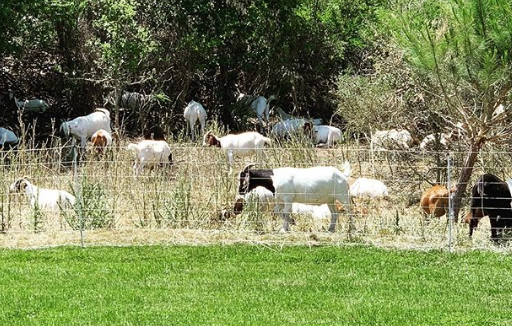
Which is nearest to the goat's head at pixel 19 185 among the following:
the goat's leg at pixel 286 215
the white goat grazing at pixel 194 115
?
Result: the goat's leg at pixel 286 215

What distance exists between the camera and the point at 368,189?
1288 centimetres

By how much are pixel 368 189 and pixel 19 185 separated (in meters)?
4.77

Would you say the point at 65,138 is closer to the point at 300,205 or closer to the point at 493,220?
the point at 300,205

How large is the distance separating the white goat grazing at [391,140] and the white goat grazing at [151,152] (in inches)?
139

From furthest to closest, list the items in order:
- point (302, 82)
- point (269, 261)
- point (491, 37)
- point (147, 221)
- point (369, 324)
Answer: point (302, 82) < point (147, 221) < point (491, 37) < point (269, 261) < point (369, 324)

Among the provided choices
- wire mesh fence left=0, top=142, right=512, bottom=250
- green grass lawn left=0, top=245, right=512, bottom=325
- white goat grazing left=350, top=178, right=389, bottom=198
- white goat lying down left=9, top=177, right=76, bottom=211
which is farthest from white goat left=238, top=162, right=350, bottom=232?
white goat lying down left=9, top=177, right=76, bottom=211

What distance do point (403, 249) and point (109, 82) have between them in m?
11.1

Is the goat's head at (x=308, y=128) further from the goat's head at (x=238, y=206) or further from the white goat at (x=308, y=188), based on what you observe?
the white goat at (x=308, y=188)

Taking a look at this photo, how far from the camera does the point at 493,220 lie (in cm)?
1094

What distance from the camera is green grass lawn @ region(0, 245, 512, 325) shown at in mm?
7699

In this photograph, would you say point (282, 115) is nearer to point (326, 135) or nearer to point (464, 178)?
point (326, 135)

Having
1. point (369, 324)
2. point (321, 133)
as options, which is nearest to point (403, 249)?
point (369, 324)

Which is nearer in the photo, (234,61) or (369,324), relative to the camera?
(369,324)

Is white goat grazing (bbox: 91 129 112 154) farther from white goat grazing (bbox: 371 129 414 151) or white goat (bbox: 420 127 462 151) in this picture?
white goat (bbox: 420 127 462 151)
